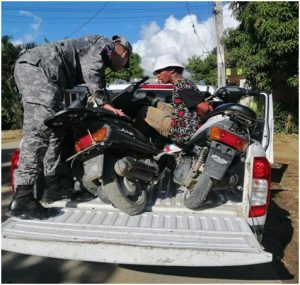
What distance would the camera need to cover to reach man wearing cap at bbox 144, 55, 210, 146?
13.4 ft

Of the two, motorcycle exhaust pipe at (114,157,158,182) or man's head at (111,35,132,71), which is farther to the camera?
man's head at (111,35,132,71)

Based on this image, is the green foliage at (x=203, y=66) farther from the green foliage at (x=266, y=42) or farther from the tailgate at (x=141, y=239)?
the tailgate at (x=141, y=239)

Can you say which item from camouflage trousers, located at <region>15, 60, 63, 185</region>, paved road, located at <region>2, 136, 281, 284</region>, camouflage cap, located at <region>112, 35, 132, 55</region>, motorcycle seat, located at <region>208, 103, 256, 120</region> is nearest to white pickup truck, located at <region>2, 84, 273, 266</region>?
motorcycle seat, located at <region>208, 103, 256, 120</region>

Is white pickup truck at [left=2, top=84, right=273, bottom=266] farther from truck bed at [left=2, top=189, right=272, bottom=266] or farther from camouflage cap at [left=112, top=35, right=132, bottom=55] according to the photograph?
camouflage cap at [left=112, top=35, right=132, bottom=55]

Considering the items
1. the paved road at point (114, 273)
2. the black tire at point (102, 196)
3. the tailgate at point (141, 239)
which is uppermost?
the black tire at point (102, 196)

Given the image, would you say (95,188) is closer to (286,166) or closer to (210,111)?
(210,111)

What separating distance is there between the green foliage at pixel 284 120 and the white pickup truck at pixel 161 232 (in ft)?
41.1

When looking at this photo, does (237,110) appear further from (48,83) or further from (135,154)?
(48,83)

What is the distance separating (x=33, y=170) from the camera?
3.58m

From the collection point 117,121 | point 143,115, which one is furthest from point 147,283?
point 143,115

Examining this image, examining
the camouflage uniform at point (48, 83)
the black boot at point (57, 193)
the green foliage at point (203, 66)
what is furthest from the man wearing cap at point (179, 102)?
the green foliage at point (203, 66)

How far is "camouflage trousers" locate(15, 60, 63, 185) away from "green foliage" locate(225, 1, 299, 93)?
1012 centimetres

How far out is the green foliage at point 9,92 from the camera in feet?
62.1

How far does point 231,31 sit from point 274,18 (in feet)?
11.3
